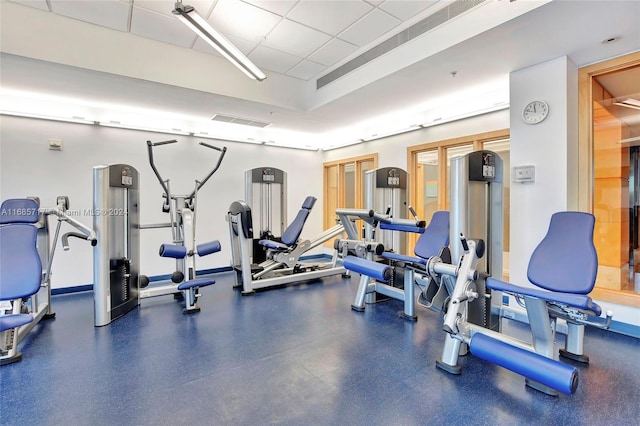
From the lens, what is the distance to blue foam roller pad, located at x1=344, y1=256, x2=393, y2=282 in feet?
9.20

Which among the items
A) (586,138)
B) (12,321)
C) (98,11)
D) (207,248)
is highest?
(98,11)

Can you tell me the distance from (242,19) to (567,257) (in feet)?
12.0

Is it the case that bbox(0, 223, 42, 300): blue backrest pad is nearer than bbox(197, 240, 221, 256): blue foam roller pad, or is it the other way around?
bbox(0, 223, 42, 300): blue backrest pad

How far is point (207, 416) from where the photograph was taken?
6.09ft

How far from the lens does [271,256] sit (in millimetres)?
5023

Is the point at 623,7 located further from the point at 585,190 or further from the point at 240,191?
the point at 240,191

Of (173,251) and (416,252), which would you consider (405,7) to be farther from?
(173,251)

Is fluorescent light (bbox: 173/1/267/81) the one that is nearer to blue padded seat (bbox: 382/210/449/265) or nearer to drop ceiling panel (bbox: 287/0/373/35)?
drop ceiling panel (bbox: 287/0/373/35)

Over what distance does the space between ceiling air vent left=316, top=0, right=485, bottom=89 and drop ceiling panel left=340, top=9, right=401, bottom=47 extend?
118mm

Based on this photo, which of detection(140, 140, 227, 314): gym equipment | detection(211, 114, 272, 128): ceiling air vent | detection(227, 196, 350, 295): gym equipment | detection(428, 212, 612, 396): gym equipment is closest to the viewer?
detection(428, 212, 612, 396): gym equipment

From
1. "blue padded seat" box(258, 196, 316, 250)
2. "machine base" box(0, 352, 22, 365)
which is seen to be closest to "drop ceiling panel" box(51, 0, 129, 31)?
"blue padded seat" box(258, 196, 316, 250)

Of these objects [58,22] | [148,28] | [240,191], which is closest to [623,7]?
[148,28]

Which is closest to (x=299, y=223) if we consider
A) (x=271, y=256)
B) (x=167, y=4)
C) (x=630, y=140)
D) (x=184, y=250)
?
(x=271, y=256)

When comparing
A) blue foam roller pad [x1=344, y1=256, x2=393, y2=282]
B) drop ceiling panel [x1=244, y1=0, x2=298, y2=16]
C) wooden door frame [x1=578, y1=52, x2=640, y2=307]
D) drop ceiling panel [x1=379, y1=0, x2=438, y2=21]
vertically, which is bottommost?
blue foam roller pad [x1=344, y1=256, x2=393, y2=282]
